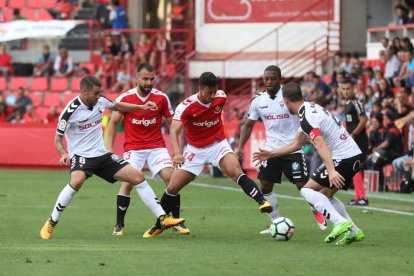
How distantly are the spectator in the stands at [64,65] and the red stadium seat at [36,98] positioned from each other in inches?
36.2

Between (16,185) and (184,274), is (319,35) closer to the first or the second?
(16,185)

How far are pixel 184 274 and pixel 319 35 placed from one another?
25613 mm

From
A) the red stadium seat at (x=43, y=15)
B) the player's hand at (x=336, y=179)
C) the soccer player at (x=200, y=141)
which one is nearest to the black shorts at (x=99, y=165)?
the soccer player at (x=200, y=141)

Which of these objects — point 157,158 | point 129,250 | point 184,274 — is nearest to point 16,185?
point 157,158

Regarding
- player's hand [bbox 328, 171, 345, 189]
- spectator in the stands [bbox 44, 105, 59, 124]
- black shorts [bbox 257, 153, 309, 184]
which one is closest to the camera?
player's hand [bbox 328, 171, 345, 189]

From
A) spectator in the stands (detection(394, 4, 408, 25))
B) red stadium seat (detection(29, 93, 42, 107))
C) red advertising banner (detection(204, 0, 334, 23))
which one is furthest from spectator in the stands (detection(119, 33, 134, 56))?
spectator in the stands (detection(394, 4, 408, 25))

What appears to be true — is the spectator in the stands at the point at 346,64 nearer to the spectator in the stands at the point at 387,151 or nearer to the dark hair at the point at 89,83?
the spectator in the stands at the point at 387,151

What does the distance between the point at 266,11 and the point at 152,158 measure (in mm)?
21795

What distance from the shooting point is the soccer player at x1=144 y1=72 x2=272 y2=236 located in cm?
1430

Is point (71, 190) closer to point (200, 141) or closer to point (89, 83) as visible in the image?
point (89, 83)

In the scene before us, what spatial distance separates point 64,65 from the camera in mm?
36344

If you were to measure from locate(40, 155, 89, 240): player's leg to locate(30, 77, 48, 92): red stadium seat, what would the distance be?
884 inches

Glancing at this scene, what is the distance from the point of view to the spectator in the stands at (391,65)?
27797mm

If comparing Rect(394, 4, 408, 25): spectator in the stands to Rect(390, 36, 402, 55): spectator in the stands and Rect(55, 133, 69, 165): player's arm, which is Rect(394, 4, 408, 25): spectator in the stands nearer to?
Rect(390, 36, 402, 55): spectator in the stands
